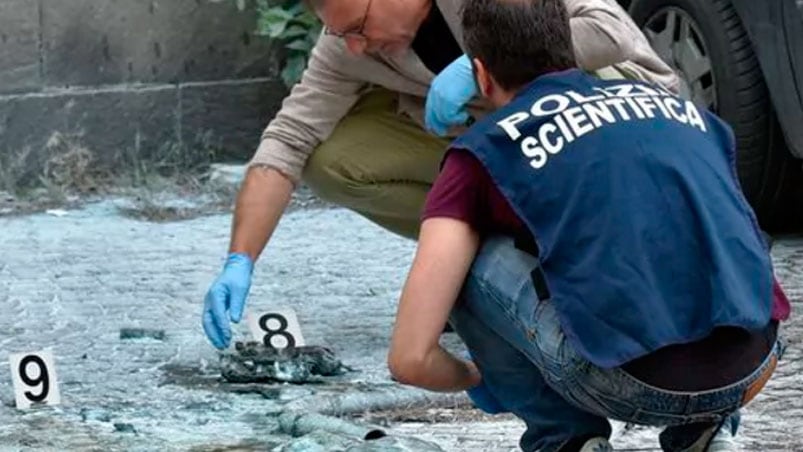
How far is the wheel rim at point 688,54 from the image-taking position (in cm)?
570

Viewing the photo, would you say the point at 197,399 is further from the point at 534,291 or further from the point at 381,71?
the point at 534,291

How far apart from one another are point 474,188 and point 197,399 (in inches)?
53.4

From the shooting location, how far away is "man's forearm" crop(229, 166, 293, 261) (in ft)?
13.6

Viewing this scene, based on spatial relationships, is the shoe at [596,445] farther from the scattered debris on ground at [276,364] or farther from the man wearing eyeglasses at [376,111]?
the scattered debris on ground at [276,364]

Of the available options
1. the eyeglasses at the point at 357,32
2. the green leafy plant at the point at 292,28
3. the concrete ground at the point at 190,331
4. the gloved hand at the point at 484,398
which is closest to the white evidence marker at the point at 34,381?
the concrete ground at the point at 190,331

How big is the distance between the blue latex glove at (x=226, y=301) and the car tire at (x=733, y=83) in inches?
78.2

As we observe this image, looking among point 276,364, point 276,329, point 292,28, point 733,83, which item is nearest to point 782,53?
point 733,83

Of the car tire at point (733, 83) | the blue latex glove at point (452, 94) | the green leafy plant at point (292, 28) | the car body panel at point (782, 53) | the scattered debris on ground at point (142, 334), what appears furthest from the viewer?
the green leafy plant at point (292, 28)

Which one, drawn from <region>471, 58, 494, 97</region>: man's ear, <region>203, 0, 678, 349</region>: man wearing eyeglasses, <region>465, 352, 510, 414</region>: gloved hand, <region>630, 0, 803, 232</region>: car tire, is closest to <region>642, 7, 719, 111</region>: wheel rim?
<region>630, 0, 803, 232</region>: car tire

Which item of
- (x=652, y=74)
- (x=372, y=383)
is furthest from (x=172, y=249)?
(x=652, y=74)

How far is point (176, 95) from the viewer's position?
7.04m

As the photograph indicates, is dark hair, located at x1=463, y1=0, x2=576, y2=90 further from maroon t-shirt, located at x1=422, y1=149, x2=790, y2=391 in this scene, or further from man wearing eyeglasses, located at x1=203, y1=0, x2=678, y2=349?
man wearing eyeglasses, located at x1=203, y1=0, x2=678, y2=349

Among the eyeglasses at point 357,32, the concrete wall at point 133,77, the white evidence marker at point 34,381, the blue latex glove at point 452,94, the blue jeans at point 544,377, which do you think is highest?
the eyeglasses at point 357,32

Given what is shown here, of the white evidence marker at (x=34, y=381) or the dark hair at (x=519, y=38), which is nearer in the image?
the dark hair at (x=519, y=38)
